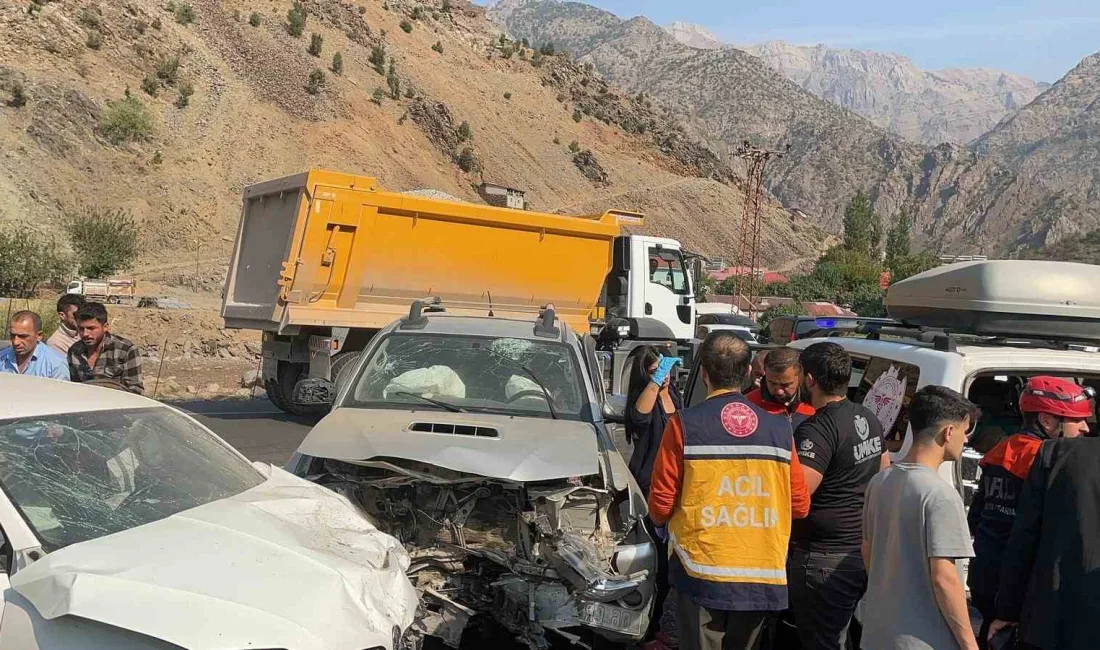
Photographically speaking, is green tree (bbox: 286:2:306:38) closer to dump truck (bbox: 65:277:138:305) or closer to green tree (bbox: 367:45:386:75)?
green tree (bbox: 367:45:386:75)

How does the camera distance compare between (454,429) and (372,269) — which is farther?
(372,269)

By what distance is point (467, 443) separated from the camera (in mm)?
4688

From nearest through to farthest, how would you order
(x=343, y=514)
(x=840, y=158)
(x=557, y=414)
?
(x=343, y=514) → (x=557, y=414) → (x=840, y=158)

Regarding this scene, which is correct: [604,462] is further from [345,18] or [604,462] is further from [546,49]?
[546,49]

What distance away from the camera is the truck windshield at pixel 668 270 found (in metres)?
15.9

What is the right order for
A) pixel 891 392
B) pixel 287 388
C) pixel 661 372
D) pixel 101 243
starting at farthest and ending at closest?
pixel 101 243
pixel 287 388
pixel 661 372
pixel 891 392

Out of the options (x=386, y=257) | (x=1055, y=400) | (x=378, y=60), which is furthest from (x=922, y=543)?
(x=378, y=60)

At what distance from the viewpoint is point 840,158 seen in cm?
16125

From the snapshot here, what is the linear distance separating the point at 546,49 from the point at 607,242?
73918mm

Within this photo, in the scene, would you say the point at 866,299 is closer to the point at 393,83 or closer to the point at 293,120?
the point at 393,83

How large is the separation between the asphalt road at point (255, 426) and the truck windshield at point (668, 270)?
245 inches

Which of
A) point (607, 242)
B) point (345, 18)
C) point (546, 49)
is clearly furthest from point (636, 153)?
point (607, 242)

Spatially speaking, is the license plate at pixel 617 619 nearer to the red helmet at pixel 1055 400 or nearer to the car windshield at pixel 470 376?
the car windshield at pixel 470 376

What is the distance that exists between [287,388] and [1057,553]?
37.3ft
